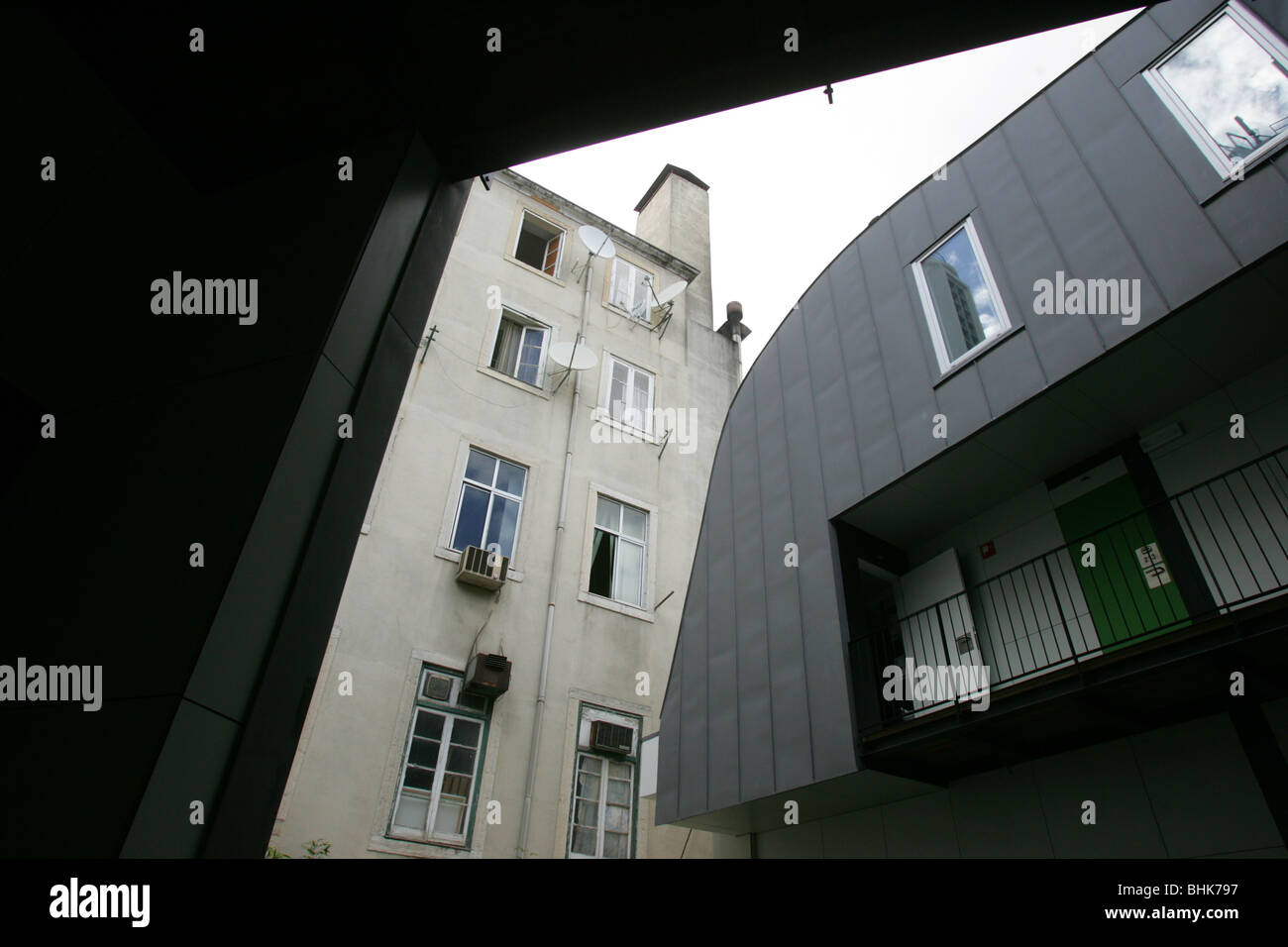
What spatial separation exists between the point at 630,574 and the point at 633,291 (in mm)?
7550

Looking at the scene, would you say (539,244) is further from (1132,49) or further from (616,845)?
(616,845)

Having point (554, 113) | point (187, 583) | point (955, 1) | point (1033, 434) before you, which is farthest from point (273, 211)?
point (1033, 434)

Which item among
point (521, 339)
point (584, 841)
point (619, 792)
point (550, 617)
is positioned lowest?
point (584, 841)

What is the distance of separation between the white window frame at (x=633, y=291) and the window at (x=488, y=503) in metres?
5.68

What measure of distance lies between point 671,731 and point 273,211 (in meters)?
8.32

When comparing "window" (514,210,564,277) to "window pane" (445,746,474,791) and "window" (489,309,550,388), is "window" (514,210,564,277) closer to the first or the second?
"window" (489,309,550,388)

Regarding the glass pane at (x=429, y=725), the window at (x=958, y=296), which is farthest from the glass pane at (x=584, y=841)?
the window at (x=958, y=296)

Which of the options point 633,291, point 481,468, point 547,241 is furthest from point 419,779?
point 547,241

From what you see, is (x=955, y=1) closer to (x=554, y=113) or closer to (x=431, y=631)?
(x=554, y=113)

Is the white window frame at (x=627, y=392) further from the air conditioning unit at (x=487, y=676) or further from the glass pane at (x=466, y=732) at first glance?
the glass pane at (x=466, y=732)

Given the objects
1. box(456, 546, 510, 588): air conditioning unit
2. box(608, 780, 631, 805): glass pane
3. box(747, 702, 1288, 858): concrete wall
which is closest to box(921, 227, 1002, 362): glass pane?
box(747, 702, 1288, 858): concrete wall

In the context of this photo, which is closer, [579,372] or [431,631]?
[431,631]

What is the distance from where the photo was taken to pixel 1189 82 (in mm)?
7273

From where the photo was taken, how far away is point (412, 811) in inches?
387
